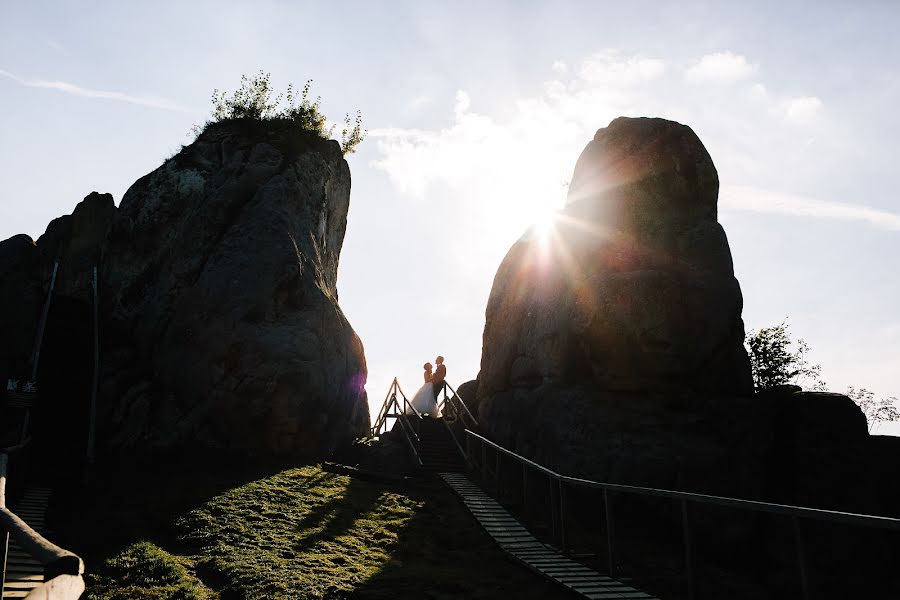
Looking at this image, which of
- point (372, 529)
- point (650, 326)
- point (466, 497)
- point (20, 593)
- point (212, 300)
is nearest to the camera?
point (20, 593)

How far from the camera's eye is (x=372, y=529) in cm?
1264

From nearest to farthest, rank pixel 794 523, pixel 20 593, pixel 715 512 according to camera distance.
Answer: pixel 20 593
pixel 794 523
pixel 715 512

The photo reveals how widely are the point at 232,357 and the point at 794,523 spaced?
13.8m

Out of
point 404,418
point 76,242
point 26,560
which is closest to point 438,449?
point 404,418

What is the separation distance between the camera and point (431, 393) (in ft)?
80.5

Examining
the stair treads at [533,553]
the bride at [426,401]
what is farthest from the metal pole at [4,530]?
the bride at [426,401]

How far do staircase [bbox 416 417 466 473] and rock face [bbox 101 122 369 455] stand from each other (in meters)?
2.27

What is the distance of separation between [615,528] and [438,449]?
7.31 metres

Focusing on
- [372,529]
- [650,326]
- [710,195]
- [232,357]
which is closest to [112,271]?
[232,357]

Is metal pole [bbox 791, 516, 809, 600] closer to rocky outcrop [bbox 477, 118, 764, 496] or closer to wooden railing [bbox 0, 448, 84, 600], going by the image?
wooden railing [bbox 0, 448, 84, 600]

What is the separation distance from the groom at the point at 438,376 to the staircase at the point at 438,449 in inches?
75.1

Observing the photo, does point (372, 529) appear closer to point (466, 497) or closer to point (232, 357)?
point (466, 497)

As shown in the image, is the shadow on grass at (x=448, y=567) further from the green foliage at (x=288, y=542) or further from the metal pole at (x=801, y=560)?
the metal pole at (x=801, y=560)

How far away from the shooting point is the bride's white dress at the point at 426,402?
24.3 metres
